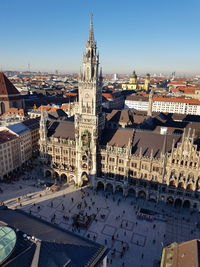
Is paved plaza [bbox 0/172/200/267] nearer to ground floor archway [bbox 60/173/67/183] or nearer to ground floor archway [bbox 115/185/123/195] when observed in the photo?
ground floor archway [bbox 115/185/123/195]

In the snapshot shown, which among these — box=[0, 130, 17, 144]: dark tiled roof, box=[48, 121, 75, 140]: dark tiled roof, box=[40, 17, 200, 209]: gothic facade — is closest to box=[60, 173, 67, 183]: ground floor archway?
box=[40, 17, 200, 209]: gothic facade

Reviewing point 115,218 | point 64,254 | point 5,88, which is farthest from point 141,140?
point 5,88

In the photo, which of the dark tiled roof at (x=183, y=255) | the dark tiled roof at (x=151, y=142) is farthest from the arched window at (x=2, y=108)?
the dark tiled roof at (x=183, y=255)

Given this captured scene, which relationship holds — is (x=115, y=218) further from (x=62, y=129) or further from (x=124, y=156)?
(x=62, y=129)

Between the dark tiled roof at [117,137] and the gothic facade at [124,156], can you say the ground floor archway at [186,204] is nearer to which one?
the gothic facade at [124,156]

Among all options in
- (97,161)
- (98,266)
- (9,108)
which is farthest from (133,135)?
(9,108)

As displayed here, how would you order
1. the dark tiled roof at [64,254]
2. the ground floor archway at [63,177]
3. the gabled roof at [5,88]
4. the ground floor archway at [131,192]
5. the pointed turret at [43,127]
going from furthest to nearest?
1. the gabled roof at [5,88]
2. the ground floor archway at [63,177]
3. the pointed turret at [43,127]
4. the ground floor archway at [131,192]
5. the dark tiled roof at [64,254]
